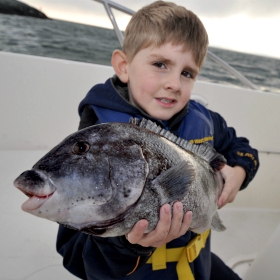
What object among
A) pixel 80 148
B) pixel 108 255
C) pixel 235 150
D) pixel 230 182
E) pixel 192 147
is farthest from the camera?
pixel 235 150

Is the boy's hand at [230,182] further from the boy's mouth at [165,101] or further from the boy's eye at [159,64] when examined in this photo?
the boy's eye at [159,64]

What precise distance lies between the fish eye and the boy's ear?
2.51 ft

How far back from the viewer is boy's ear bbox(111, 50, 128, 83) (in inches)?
63.4

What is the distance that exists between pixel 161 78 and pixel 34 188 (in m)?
0.84

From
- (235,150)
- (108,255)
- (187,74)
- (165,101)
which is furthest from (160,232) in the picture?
(235,150)

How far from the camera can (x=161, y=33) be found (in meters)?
1.45

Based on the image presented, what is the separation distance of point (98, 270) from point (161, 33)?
106 cm

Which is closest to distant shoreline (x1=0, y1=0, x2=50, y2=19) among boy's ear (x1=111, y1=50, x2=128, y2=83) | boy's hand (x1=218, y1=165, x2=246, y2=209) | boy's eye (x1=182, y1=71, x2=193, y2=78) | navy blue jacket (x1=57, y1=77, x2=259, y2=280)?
boy's ear (x1=111, y1=50, x2=128, y2=83)

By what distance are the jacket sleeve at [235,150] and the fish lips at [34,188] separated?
4.24 feet

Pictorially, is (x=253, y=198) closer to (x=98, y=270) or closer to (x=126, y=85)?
(x=126, y=85)

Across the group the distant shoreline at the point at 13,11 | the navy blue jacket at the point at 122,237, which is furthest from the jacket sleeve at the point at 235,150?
the distant shoreline at the point at 13,11

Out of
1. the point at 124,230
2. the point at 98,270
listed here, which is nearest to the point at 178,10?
the point at 124,230

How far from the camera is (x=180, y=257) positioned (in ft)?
4.95

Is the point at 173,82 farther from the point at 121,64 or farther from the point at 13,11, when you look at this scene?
the point at 13,11
